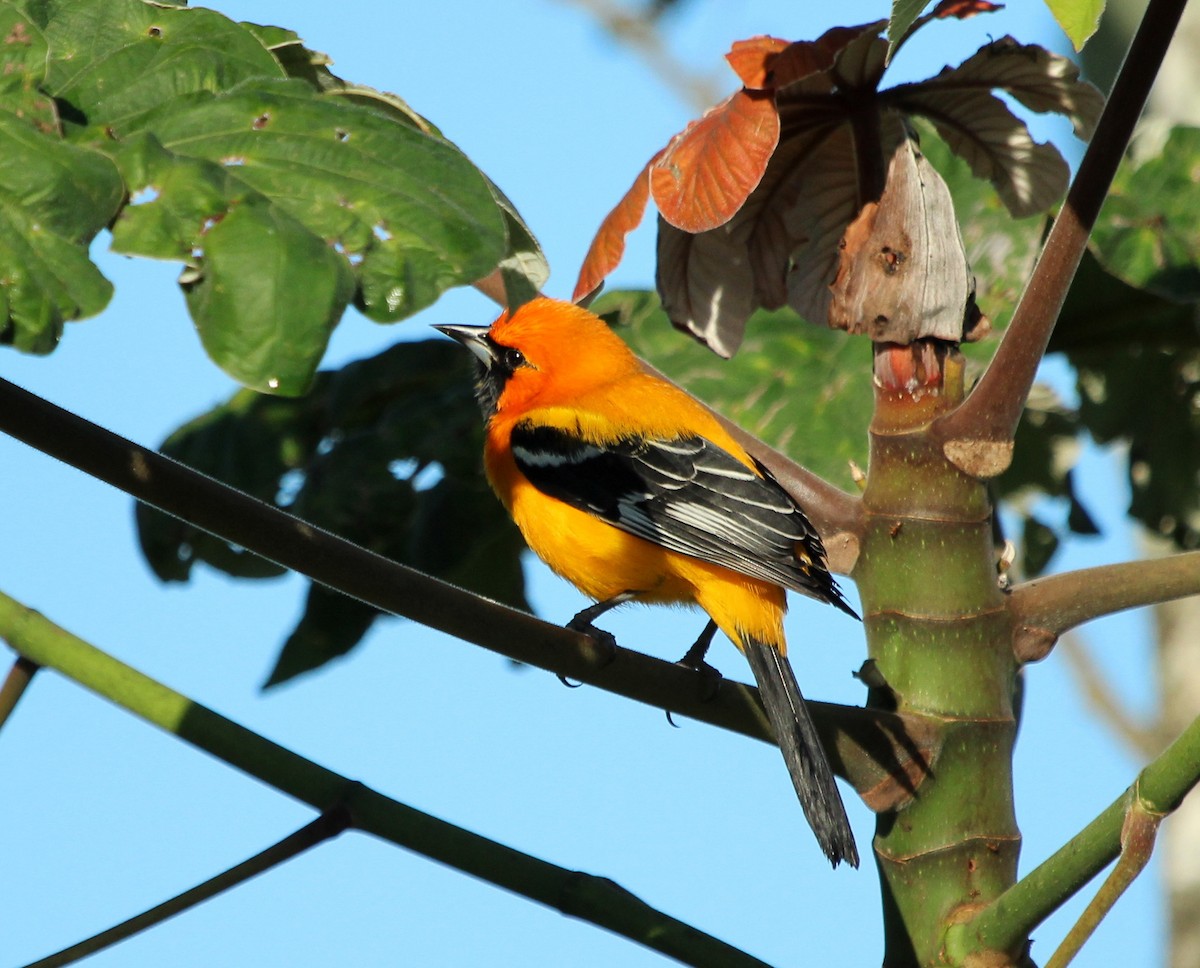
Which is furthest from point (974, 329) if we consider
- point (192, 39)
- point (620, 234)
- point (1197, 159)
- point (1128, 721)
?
point (1128, 721)

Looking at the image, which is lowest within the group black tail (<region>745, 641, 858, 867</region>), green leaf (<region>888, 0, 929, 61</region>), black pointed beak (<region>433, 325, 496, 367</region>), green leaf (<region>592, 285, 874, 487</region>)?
black tail (<region>745, 641, 858, 867</region>)

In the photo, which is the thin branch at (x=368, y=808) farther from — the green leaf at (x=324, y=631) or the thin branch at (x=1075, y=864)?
the green leaf at (x=324, y=631)

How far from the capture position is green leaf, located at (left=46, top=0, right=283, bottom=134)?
2.27 metres

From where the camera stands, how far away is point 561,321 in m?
5.07

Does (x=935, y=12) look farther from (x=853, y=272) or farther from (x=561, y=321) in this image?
(x=561, y=321)

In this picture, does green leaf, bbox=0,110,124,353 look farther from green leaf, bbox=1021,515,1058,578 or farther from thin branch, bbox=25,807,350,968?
green leaf, bbox=1021,515,1058,578

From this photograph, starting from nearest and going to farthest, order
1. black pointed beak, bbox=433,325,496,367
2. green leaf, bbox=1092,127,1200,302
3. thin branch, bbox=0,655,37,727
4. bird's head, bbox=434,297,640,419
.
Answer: thin branch, bbox=0,655,37,727 → green leaf, bbox=1092,127,1200,302 → black pointed beak, bbox=433,325,496,367 → bird's head, bbox=434,297,640,419

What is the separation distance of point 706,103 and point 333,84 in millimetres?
7695

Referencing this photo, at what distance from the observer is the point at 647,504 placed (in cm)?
427

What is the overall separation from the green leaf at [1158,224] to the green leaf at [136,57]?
90.8 inches

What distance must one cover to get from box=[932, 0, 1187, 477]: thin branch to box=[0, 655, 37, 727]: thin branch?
1.75 metres

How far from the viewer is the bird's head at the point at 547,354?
4980mm

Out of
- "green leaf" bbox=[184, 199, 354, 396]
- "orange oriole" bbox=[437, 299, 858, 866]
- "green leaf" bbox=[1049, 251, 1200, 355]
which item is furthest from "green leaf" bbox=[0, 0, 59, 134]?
"green leaf" bbox=[1049, 251, 1200, 355]

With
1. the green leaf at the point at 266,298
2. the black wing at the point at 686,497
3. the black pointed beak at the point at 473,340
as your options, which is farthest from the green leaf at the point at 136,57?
the black pointed beak at the point at 473,340
